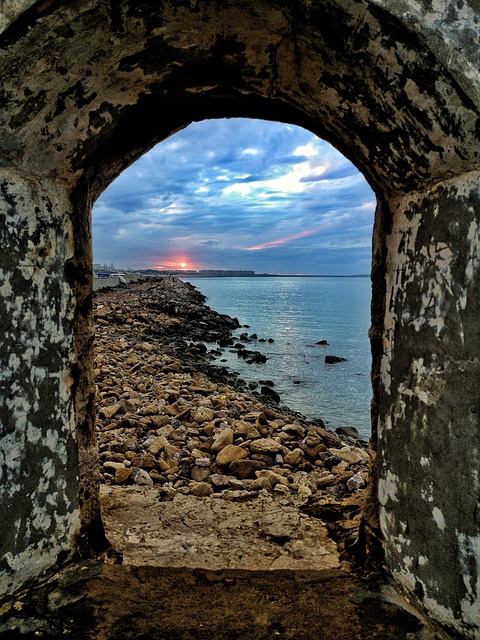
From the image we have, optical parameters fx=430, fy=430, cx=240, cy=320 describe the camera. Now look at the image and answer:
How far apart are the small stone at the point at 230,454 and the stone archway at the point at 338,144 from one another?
183cm

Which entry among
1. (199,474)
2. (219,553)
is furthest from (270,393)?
(219,553)

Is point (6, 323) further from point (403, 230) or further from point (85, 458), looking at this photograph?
point (403, 230)

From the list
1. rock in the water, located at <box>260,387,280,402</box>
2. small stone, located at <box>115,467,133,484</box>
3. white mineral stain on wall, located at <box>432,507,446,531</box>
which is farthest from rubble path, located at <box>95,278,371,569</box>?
rock in the water, located at <box>260,387,280,402</box>

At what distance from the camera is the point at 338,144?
2.36 metres

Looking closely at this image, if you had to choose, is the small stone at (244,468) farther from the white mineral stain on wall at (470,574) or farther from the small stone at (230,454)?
the white mineral stain on wall at (470,574)

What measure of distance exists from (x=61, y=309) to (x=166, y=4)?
1340 millimetres

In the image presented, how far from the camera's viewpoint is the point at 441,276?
1.73 meters

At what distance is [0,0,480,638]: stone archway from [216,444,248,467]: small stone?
183cm

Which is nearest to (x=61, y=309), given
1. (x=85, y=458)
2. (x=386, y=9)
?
(x=85, y=458)

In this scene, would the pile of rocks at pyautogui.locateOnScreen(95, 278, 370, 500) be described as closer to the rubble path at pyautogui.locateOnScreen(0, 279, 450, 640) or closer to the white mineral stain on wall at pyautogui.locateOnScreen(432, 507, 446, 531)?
the rubble path at pyautogui.locateOnScreen(0, 279, 450, 640)

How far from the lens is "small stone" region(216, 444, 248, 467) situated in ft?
13.2

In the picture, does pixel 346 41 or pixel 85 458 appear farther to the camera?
pixel 85 458

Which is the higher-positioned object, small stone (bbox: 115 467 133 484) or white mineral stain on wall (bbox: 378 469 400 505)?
white mineral stain on wall (bbox: 378 469 400 505)

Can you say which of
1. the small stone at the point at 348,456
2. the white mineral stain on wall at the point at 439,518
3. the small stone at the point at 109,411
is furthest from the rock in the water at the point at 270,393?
the white mineral stain on wall at the point at 439,518
